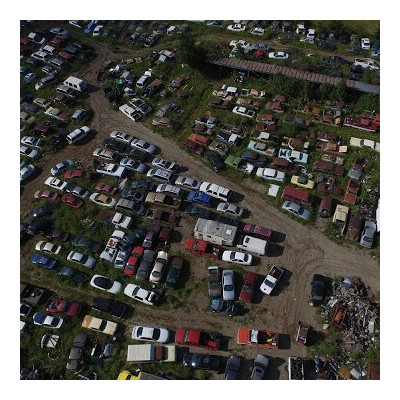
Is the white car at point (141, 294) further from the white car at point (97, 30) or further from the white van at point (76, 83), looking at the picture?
the white car at point (97, 30)

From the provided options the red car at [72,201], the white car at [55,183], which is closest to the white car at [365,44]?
the red car at [72,201]

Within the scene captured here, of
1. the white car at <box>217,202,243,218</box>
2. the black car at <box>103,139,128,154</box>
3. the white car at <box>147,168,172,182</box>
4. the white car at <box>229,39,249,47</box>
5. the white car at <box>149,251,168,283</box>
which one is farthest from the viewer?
the white car at <box>229,39,249,47</box>

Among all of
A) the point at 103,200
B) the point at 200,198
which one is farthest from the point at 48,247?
the point at 200,198

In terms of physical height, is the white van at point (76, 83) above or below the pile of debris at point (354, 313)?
above

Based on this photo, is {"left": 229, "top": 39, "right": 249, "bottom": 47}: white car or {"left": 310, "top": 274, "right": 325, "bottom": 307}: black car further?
{"left": 229, "top": 39, "right": 249, "bottom": 47}: white car

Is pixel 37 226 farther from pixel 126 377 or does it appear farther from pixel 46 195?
pixel 126 377

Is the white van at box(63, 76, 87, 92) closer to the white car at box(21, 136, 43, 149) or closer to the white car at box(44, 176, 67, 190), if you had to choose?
the white car at box(21, 136, 43, 149)

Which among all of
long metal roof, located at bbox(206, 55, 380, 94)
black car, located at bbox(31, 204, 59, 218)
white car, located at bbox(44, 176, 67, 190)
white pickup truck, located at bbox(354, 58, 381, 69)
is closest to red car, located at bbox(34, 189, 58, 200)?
white car, located at bbox(44, 176, 67, 190)

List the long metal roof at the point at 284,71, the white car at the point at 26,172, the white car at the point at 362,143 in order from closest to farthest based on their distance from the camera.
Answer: the white car at the point at 362,143, the white car at the point at 26,172, the long metal roof at the point at 284,71
